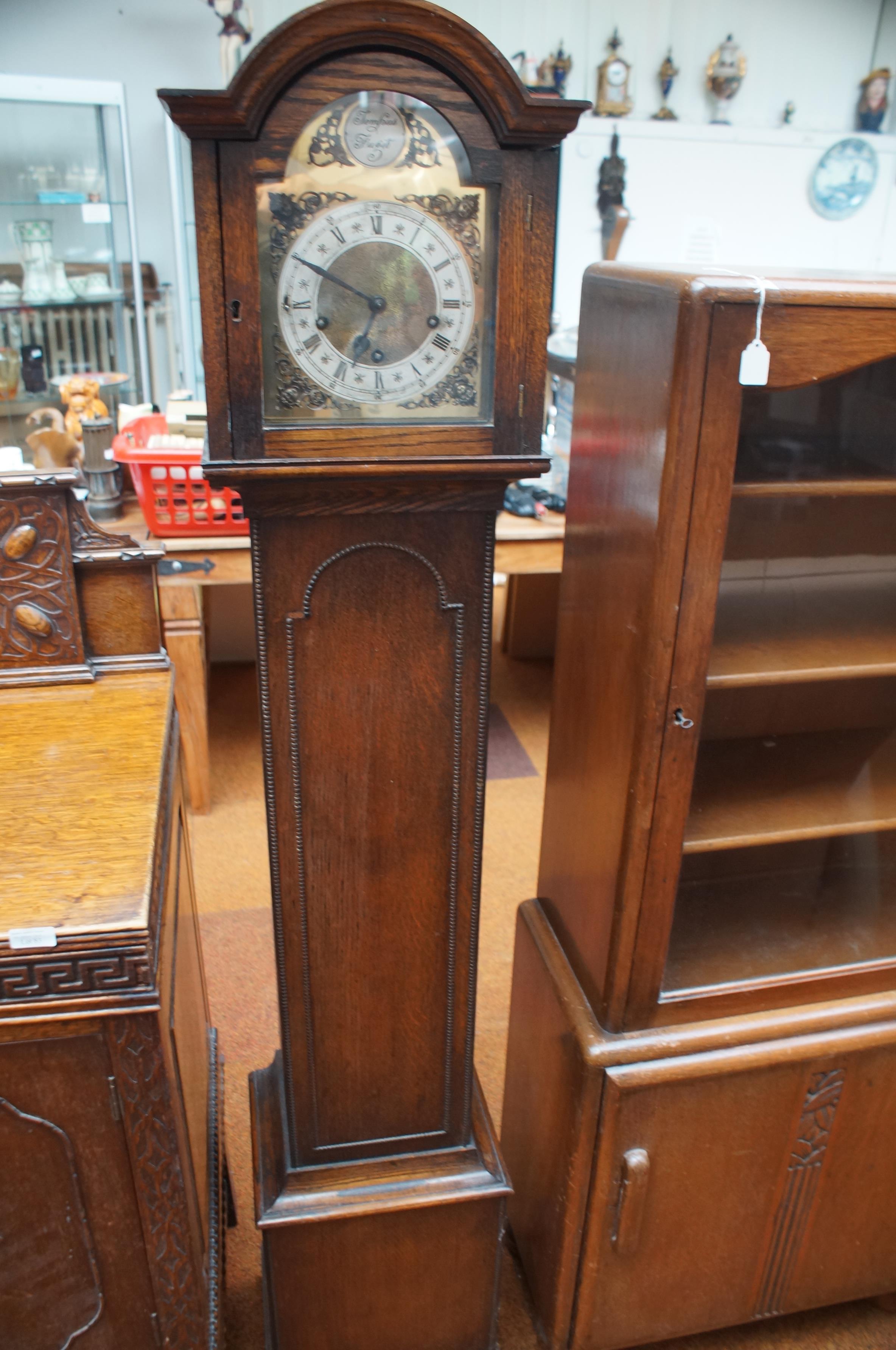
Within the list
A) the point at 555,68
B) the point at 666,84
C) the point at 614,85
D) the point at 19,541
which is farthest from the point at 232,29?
the point at 19,541

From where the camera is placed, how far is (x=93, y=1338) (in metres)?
1.02

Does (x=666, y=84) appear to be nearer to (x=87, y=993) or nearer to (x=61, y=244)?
(x=61, y=244)

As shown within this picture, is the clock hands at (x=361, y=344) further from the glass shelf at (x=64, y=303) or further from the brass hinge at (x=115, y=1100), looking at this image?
the glass shelf at (x=64, y=303)

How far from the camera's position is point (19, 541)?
1.24 metres

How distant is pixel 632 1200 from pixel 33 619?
3.51ft

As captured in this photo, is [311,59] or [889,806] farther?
[889,806]

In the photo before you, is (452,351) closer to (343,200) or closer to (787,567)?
(343,200)

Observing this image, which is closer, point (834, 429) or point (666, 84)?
point (834, 429)

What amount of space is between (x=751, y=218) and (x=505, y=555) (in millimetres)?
2793

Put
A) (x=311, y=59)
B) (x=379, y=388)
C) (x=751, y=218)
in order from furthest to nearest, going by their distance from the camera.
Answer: (x=751, y=218) < (x=379, y=388) < (x=311, y=59)

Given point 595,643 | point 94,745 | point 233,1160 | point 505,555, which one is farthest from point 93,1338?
point 505,555

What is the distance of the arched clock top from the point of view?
2.54ft

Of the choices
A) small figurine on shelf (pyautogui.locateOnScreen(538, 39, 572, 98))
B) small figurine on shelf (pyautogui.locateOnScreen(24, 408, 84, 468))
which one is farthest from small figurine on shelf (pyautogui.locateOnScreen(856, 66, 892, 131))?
small figurine on shelf (pyautogui.locateOnScreen(24, 408, 84, 468))

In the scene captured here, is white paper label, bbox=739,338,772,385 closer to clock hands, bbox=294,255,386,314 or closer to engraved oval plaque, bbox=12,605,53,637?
clock hands, bbox=294,255,386,314
